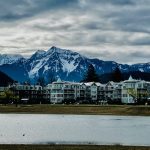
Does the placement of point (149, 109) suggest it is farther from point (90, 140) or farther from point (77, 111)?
point (90, 140)

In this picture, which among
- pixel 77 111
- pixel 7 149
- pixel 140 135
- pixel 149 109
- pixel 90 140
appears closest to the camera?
pixel 7 149

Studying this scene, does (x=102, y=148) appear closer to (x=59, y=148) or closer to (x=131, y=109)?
(x=59, y=148)

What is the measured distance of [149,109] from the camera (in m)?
139

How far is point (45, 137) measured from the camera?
62562 millimetres

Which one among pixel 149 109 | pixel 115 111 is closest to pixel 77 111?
pixel 115 111

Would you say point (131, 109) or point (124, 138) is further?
point (131, 109)

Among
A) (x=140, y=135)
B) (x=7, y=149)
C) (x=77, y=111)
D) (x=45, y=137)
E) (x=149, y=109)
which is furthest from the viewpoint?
(x=77, y=111)

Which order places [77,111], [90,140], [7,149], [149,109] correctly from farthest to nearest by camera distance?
[77,111], [149,109], [90,140], [7,149]

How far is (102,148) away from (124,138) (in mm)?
15099

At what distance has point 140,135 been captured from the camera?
219ft

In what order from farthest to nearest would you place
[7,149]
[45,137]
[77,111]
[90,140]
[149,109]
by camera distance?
1. [77,111]
2. [149,109]
3. [45,137]
4. [90,140]
5. [7,149]

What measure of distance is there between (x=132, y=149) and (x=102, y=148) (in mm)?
2711

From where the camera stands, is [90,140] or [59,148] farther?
[90,140]

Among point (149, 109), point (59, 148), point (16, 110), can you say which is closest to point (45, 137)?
point (59, 148)
